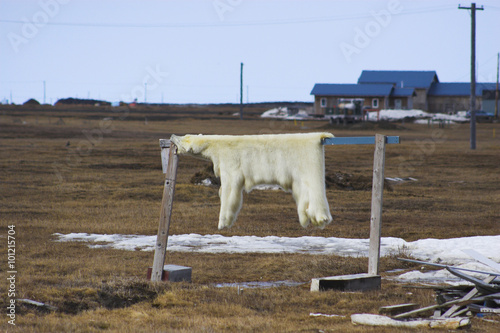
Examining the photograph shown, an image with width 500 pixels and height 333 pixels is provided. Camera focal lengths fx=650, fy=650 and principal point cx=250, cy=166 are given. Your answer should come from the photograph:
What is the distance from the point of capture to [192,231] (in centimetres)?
1552

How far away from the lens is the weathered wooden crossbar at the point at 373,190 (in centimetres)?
935

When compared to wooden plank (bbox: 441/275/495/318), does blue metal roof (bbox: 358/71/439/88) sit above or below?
above

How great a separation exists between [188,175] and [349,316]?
20932mm

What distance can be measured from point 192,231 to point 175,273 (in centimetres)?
572

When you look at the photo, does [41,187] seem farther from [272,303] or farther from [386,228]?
[272,303]

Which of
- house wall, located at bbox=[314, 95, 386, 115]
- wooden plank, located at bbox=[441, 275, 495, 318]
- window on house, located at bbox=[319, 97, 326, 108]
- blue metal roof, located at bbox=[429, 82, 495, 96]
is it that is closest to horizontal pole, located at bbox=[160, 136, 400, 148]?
wooden plank, located at bbox=[441, 275, 495, 318]

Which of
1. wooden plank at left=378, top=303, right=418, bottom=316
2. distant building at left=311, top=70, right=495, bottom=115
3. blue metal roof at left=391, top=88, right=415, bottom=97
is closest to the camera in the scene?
wooden plank at left=378, top=303, right=418, bottom=316

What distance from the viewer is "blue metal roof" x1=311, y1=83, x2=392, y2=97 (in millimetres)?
88500

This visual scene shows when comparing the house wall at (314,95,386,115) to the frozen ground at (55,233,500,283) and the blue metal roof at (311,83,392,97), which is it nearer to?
the blue metal roof at (311,83,392,97)

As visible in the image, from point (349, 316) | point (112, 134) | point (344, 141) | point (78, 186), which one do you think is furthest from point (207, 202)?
point (112, 134)

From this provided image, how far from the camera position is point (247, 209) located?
19109mm

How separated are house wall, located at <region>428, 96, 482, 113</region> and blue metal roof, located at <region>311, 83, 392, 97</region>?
1051 centimetres

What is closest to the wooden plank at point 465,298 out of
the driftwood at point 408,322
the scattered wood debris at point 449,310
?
the scattered wood debris at point 449,310

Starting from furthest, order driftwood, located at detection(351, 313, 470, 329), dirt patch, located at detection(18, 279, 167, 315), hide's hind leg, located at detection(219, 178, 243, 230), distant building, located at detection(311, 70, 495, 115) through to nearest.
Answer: distant building, located at detection(311, 70, 495, 115)
hide's hind leg, located at detection(219, 178, 243, 230)
dirt patch, located at detection(18, 279, 167, 315)
driftwood, located at detection(351, 313, 470, 329)
